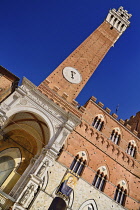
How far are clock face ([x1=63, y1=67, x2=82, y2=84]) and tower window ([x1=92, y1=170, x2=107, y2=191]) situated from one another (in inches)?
280

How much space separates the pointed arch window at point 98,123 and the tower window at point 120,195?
4385 millimetres

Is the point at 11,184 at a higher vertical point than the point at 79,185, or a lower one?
lower

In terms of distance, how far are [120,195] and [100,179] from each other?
6.10ft

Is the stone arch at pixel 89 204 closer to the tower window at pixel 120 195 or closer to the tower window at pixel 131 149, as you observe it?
the tower window at pixel 120 195

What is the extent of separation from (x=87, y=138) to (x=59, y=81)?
15.8ft

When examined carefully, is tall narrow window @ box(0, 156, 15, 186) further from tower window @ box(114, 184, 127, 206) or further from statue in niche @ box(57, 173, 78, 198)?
tower window @ box(114, 184, 127, 206)

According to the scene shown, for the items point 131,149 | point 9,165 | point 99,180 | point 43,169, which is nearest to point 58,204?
point 99,180

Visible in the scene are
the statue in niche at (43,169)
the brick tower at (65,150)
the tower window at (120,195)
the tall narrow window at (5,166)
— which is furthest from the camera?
the tower window at (120,195)

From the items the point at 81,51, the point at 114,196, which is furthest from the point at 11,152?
the point at 81,51

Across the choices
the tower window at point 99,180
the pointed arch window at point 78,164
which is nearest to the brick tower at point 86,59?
the pointed arch window at point 78,164

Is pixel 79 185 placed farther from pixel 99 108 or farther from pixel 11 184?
pixel 99 108

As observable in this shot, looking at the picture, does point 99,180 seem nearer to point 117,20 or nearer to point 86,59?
point 86,59

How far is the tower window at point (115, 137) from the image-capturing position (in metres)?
14.6

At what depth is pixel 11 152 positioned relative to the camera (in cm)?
1209
